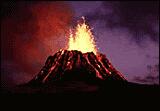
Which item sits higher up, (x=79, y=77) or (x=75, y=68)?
(x=75, y=68)

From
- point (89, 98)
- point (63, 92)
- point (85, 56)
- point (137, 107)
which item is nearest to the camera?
point (137, 107)

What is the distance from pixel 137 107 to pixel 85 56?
74.2 feet

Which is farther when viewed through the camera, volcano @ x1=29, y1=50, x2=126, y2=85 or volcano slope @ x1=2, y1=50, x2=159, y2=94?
volcano @ x1=29, y1=50, x2=126, y2=85

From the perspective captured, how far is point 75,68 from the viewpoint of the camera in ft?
210

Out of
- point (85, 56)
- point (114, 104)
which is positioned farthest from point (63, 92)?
point (85, 56)

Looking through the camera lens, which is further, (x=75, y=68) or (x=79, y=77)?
(x=75, y=68)

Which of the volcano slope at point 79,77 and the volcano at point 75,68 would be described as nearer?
the volcano slope at point 79,77

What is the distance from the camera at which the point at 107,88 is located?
52.7m

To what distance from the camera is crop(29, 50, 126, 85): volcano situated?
6172 cm

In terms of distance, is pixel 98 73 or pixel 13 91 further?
pixel 98 73

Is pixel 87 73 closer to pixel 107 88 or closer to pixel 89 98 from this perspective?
pixel 107 88

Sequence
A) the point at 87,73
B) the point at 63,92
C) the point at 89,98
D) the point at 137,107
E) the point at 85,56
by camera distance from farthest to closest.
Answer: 1. the point at 85,56
2. the point at 87,73
3. the point at 63,92
4. the point at 89,98
5. the point at 137,107

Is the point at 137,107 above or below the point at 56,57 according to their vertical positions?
below

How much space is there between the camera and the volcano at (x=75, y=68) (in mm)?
61719
